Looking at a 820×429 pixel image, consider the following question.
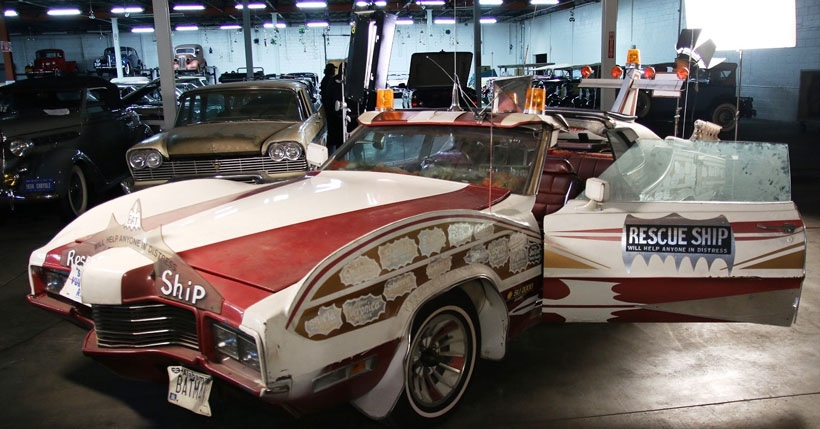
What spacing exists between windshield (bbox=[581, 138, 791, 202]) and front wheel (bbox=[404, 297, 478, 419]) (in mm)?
1143

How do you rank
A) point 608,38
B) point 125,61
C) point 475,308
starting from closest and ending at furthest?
point 475,308 → point 608,38 → point 125,61

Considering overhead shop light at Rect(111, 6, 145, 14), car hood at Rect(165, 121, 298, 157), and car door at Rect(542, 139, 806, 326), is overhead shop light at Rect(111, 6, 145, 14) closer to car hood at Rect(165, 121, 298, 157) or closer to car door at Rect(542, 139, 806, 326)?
car hood at Rect(165, 121, 298, 157)

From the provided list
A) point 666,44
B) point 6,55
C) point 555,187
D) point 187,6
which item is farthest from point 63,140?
point 666,44

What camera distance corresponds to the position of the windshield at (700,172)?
3.39m

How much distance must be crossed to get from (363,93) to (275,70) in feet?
98.2

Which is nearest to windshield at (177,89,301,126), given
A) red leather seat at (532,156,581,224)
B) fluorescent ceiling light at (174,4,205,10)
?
red leather seat at (532,156,581,224)

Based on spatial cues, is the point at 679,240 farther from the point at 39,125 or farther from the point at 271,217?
the point at 39,125

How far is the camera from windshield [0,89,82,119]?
7621mm

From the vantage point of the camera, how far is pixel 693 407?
322 centimetres

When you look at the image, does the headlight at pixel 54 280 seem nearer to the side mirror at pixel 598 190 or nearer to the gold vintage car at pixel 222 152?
the side mirror at pixel 598 190

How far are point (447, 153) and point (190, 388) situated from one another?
2.10 meters

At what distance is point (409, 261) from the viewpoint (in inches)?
105

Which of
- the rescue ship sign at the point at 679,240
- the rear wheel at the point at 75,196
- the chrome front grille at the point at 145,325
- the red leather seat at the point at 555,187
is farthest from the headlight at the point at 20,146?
the rescue ship sign at the point at 679,240

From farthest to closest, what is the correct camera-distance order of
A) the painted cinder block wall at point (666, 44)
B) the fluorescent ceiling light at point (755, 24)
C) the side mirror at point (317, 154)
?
the painted cinder block wall at point (666, 44)
the fluorescent ceiling light at point (755, 24)
the side mirror at point (317, 154)
